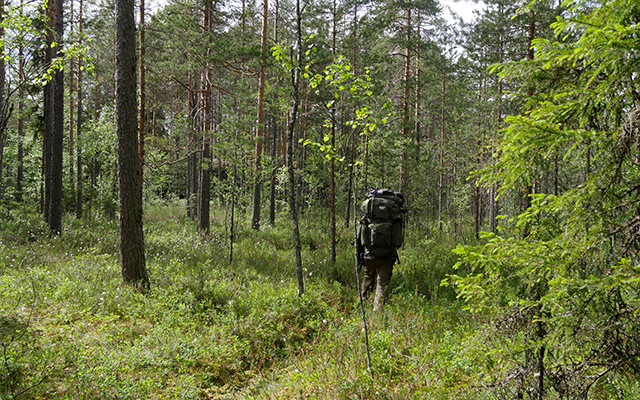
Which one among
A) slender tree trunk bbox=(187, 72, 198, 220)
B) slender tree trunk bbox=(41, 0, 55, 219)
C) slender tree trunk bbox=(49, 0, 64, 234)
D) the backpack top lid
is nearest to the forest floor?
slender tree trunk bbox=(49, 0, 64, 234)

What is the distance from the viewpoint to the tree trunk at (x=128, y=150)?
6.13 meters

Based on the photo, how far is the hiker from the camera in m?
6.30

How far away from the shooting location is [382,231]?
6.25 m

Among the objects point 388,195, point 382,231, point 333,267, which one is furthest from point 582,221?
point 333,267

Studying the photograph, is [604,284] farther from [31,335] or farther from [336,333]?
[31,335]

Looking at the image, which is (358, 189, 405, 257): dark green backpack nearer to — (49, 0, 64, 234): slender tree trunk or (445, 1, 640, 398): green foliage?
(445, 1, 640, 398): green foliage

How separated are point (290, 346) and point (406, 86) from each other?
503 inches

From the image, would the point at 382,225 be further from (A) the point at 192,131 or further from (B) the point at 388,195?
(A) the point at 192,131

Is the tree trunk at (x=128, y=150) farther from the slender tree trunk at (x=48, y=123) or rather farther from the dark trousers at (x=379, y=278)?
the slender tree trunk at (x=48, y=123)

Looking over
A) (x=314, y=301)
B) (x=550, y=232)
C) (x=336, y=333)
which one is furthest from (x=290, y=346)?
(x=550, y=232)

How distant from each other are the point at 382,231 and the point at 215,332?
352cm

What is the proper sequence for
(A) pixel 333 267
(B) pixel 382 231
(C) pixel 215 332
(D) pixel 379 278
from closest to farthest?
(C) pixel 215 332
(B) pixel 382 231
(D) pixel 379 278
(A) pixel 333 267

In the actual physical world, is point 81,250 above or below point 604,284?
below

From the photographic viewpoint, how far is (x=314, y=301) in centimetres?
649
